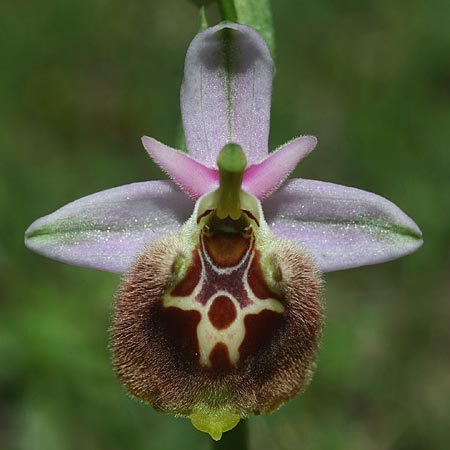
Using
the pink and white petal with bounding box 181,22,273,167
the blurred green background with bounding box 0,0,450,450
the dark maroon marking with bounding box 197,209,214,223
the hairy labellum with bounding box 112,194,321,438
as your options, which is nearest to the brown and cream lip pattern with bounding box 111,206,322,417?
the hairy labellum with bounding box 112,194,321,438

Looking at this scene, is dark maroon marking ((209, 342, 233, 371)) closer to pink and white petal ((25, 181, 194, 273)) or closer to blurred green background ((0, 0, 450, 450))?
pink and white petal ((25, 181, 194, 273))

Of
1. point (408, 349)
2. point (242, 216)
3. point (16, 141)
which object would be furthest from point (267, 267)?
point (16, 141)

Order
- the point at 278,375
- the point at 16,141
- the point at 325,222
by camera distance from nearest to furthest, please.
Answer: the point at 278,375 → the point at 325,222 → the point at 16,141

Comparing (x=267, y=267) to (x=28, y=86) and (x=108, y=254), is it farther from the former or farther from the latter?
(x=28, y=86)

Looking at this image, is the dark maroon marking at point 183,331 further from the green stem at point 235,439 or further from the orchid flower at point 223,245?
the green stem at point 235,439

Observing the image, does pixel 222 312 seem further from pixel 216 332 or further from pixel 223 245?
pixel 223 245

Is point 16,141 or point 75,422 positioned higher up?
point 16,141
